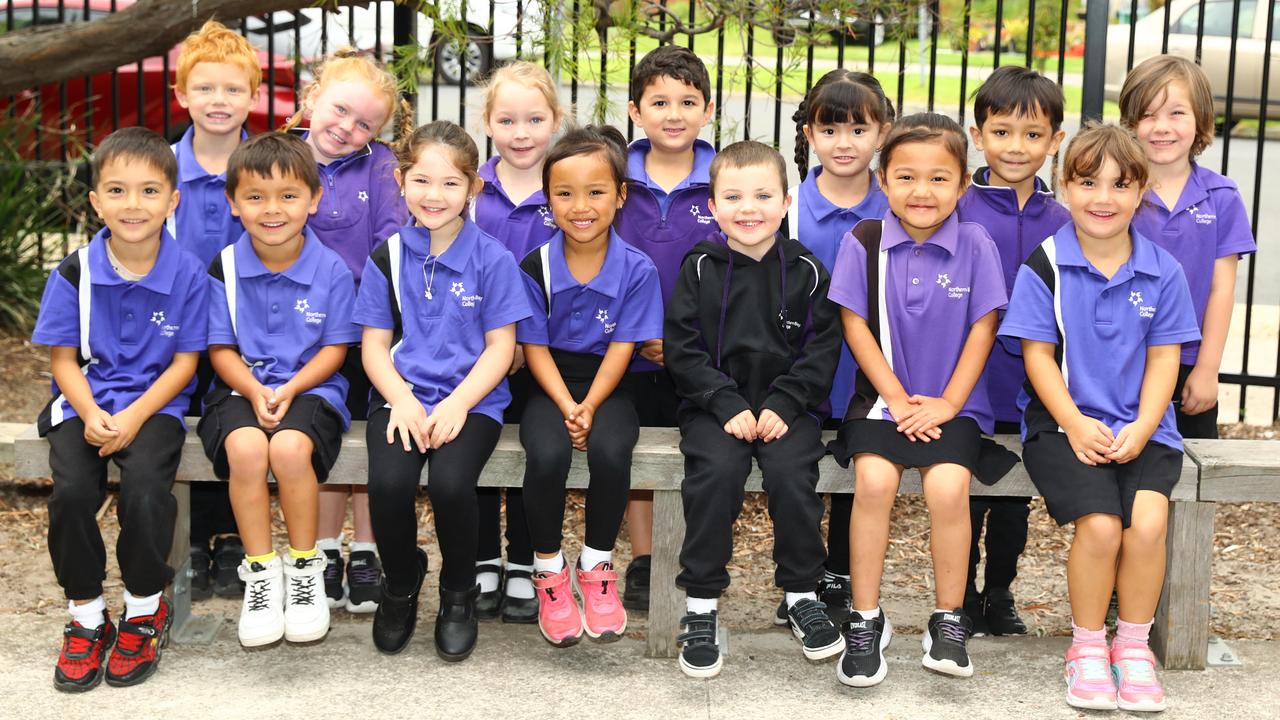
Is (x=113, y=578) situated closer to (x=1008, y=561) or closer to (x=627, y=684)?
(x=627, y=684)

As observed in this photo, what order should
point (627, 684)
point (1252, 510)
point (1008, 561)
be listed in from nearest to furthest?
point (627, 684) < point (1008, 561) < point (1252, 510)

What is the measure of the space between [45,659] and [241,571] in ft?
1.96

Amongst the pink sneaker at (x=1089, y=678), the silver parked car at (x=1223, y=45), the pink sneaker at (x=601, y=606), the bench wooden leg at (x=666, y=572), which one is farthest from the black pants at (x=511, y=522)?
the silver parked car at (x=1223, y=45)

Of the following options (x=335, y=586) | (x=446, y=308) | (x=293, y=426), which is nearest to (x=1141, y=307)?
(x=446, y=308)

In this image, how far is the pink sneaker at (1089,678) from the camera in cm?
370

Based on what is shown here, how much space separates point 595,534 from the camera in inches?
159

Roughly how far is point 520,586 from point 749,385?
964mm

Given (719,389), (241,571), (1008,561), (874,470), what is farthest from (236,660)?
(1008,561)

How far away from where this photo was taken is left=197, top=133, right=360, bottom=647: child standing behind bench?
12.9ft

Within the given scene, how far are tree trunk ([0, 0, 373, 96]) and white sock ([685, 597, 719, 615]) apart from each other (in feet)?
9.40

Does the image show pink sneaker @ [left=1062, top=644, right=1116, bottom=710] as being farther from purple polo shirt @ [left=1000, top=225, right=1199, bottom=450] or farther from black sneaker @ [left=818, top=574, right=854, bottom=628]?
black sneaker @ [left=818, top=574, right=854, bottom=628]

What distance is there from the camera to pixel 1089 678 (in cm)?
373

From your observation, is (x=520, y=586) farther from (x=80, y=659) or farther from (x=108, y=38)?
(x=108, y=38)

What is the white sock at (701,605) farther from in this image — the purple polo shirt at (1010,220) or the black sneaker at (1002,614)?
the purple polo shirt at (1010,220)
